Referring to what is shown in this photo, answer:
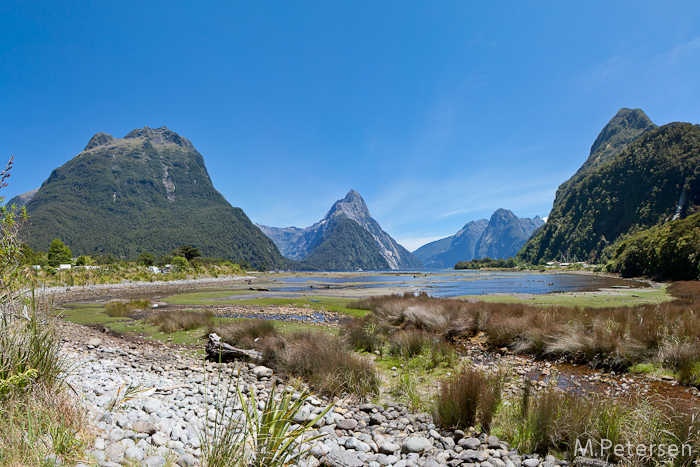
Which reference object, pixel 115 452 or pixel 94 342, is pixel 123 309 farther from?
pixel 115 452

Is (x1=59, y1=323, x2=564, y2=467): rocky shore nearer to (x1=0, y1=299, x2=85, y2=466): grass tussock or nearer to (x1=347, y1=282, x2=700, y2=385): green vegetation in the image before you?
(x1=0, y1=299, x2=85, y2=466): grass tussock

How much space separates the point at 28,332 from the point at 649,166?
193847 millimetres

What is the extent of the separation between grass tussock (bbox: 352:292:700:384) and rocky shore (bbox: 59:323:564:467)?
228 inches

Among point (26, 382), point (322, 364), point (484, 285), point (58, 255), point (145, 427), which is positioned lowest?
point (484, 285)

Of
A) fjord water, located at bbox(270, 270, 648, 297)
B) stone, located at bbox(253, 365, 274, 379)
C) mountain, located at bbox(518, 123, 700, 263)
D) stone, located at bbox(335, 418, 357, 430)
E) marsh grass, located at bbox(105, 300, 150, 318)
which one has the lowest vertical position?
fjord water, located at bbox(270, 270, 648, 297)

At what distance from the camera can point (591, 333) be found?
8.67 meters

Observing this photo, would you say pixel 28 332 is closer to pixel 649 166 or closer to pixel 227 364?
pixel 227 364

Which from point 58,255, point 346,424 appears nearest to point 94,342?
point 346,424

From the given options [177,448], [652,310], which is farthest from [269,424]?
[652,310]

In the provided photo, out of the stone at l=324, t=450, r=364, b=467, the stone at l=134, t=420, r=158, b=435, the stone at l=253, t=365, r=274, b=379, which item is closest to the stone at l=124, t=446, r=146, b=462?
the stone at l=134, t=420, r=158, b=435

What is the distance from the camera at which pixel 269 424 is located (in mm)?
2711

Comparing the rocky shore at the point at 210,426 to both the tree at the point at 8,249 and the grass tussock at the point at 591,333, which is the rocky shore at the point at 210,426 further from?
the grass tussock at the point at 591,333

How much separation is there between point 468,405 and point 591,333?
6368 mm

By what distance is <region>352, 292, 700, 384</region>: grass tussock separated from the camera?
24.3 ft
